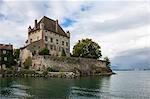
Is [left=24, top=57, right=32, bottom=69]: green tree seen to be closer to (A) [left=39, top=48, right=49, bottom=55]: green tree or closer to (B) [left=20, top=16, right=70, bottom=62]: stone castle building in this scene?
(B) [left=20, top=16, right=70, bottom=62]: stone castle building

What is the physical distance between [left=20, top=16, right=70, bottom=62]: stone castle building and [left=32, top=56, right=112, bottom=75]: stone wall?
5.05m

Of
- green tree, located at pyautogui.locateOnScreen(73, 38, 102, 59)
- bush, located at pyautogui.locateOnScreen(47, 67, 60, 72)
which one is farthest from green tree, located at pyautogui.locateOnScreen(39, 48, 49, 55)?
green tree, located at pyautogui.locateOnScreen(73, 38, 102, 59)

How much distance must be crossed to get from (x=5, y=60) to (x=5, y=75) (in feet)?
37.1

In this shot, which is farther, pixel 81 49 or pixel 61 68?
pixel 81 49

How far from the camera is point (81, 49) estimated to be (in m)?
90.4

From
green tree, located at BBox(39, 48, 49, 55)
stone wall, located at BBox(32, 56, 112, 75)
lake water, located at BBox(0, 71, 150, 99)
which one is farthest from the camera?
green tree, located at BBox(39, 48, 49, 55)

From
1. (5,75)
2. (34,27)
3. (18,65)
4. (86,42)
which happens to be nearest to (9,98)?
(5,75)

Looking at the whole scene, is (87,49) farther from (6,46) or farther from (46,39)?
(6,46)

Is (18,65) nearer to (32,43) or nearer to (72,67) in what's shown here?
(32,43)

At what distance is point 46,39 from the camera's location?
81.2 meters

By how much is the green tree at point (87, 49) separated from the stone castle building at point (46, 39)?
344 cm

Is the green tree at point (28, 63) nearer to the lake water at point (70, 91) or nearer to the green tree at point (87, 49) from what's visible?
the green tree at point (87, 49)

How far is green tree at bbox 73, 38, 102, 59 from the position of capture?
9020cm

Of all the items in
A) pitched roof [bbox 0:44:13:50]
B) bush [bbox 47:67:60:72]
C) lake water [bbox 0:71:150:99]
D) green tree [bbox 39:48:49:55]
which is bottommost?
lake water [bbox 0:71:150:99]
